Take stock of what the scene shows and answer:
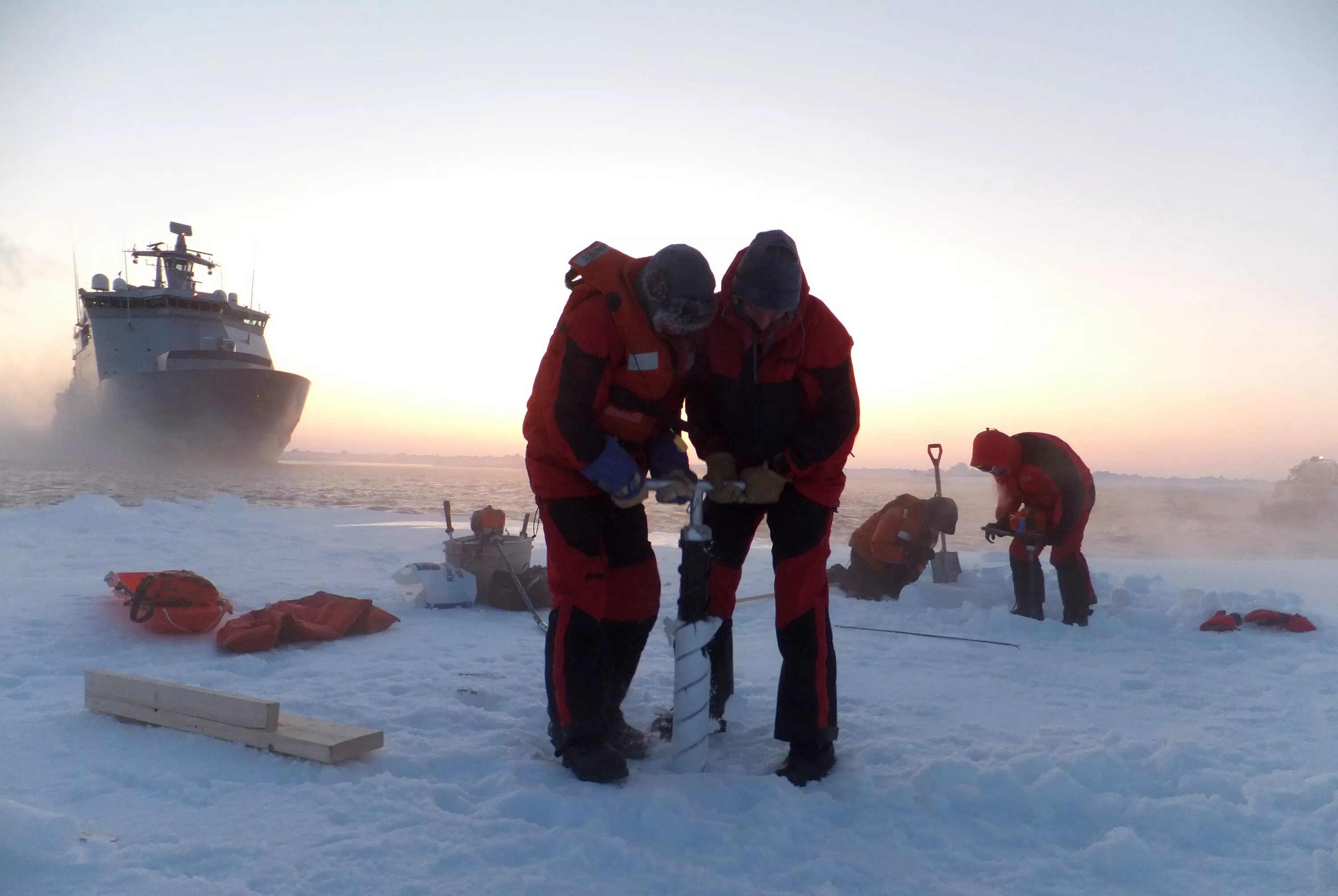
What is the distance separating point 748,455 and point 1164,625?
12.4ft

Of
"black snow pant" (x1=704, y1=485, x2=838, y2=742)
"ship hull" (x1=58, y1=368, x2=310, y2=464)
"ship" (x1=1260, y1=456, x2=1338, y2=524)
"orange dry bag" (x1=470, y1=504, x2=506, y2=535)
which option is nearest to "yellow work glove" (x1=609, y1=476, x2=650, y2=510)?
"black snow pant" (x1=704, y1=485, x2=838, y2=742)

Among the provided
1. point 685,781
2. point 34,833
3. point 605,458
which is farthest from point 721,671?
point 34,833

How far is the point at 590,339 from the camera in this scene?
219cm

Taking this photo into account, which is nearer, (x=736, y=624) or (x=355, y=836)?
(x=355, y=836)

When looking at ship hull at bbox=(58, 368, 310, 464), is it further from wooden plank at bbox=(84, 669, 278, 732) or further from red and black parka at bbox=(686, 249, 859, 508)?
red and black parka at bbox=(686, 249, 859, 508)

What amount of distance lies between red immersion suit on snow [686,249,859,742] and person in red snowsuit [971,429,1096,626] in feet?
9.92

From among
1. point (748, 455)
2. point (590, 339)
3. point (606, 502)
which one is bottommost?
point (606, 502)

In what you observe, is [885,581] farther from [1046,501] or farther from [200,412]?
[200,412]

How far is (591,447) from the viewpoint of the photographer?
218cm

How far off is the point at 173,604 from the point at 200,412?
3642 cm

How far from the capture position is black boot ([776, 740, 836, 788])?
228 cm

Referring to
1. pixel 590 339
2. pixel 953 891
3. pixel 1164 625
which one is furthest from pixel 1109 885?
pixel 1164 625

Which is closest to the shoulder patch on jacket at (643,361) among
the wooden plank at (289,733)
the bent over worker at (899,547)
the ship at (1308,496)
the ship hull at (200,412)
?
the wooden plank at (289,733)

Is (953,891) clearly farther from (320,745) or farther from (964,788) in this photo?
(320,745)
